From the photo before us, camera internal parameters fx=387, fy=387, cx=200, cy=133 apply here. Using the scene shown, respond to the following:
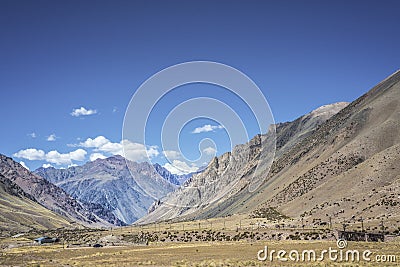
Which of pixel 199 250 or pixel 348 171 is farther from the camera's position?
pixel 348 171

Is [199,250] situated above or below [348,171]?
below

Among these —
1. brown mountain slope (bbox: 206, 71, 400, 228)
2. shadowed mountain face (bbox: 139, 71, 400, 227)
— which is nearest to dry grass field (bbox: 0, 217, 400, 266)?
brown mountain slope (bbox: 206, 71, 400, 228)

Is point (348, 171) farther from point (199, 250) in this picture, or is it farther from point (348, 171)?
point (199, 250)

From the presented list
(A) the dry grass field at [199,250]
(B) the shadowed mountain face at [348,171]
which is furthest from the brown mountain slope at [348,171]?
(A) the dry grass field at [199,250]

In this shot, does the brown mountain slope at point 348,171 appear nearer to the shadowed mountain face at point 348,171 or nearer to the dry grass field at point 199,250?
the shadowed mountain face at point 348,171

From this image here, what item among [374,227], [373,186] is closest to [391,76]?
[373,186]

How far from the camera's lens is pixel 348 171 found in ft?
392

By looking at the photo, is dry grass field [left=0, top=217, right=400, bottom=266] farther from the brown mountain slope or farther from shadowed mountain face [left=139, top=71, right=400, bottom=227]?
shadowed mountain face [left=139, top=71, right=400, bottom=227]

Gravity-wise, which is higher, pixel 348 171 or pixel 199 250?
pixel 348 171

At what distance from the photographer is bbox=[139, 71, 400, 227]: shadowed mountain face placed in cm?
9650

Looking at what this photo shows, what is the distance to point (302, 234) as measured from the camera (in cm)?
7406

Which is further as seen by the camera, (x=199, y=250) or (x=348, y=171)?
(x=348, y=171)

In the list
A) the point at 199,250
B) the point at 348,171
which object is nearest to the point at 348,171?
the point at 348,171

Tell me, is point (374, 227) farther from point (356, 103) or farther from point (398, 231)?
point (356, 103)
